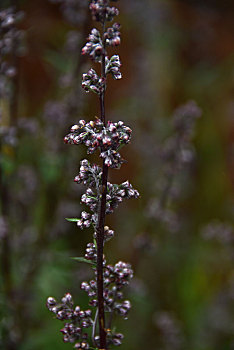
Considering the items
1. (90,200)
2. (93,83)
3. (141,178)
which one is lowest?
(90,200)

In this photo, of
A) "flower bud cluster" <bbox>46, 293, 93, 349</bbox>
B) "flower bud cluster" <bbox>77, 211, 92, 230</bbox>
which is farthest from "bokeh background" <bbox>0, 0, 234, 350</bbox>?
"flower bud cluster" <bbox>77, 211, 92, 230</bbox>

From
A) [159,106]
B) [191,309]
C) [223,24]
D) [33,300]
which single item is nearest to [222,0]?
[223,24]

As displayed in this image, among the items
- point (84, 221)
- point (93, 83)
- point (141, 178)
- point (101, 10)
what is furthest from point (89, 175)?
point (141, 178)

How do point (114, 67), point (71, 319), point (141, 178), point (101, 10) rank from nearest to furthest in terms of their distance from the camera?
point (101, 10) < point (114, 67) < point (71, 319) < point (141, 178)

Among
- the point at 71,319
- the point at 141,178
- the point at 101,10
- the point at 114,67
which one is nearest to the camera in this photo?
the point at 101,10

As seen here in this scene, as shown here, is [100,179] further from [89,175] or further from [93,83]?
[93,83]

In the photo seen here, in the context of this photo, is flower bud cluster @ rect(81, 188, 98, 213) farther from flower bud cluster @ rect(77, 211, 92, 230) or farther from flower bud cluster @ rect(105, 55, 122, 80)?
flower bud cluster @ rect(105, 55, 122, 80)
